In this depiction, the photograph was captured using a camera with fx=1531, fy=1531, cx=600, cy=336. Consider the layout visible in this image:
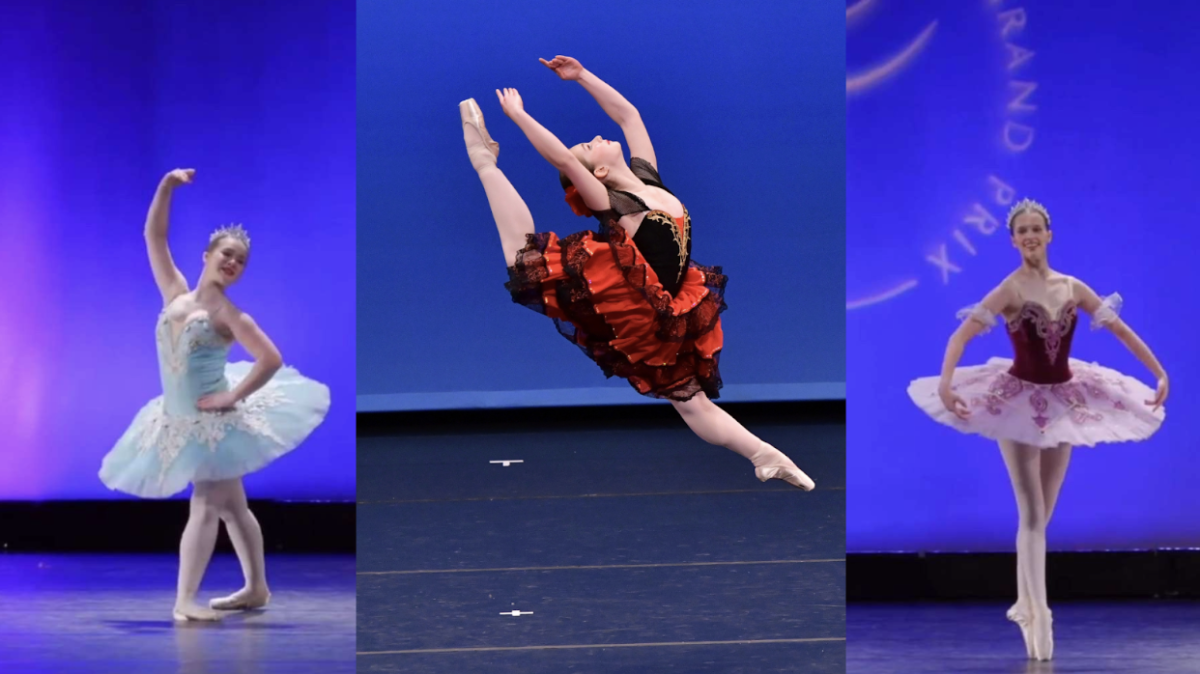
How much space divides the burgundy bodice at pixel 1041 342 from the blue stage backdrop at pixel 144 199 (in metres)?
2.44

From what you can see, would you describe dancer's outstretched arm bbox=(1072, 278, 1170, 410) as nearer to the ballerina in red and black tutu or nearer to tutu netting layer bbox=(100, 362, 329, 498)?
the ballerina in red and black tutu

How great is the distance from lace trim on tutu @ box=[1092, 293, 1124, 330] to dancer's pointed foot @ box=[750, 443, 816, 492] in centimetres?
149

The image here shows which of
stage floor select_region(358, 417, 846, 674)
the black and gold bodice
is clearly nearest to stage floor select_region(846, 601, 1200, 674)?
stage floor select_region(358, 417, 846, 674)

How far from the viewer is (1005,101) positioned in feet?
18.4

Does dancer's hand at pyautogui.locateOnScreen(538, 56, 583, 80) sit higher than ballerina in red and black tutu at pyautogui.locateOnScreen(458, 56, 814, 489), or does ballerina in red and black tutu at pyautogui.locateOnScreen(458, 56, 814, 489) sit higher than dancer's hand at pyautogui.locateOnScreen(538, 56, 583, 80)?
dancer's hand at pyautogui.locateOnScreen(538, 56, 583, 80)

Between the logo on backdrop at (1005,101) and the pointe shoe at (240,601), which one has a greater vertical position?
the logo on backdrop at (1005,101)

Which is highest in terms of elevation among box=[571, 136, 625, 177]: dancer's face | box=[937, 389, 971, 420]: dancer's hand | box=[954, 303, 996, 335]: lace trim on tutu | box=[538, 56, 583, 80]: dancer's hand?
box=[538, 56, 583, 80]: dancer's hand

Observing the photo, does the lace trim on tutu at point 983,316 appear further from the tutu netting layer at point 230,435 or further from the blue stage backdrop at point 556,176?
the tutu netting layer at point 230,435

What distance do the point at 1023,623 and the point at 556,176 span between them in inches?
95.5

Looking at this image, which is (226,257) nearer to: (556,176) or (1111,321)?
(556,176)

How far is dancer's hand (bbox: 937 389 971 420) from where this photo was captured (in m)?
5.70

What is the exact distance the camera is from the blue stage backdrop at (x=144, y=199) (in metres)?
4.96

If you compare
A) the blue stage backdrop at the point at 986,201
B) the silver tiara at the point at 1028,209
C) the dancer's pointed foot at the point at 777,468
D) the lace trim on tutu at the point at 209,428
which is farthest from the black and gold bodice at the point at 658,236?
the silver tiara at the point at 1028,209

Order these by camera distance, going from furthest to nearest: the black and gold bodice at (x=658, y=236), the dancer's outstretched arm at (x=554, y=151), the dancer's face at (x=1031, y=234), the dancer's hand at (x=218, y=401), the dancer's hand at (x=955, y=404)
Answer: the dancer's hand at (x=955, y=404) → the dancer's face at (x=1031, y=234) → the dancer's hand at (x=218, y=401) → the black and gold bodice at (x=658, y=236) → the dancer's outstretched arm at (x=554, y=151)
